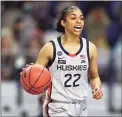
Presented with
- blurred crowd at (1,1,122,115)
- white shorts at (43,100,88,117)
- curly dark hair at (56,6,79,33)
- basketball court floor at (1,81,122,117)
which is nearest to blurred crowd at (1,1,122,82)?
blurred crowd at (1,1,122,115)

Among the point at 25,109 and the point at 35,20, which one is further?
the point at 35,20

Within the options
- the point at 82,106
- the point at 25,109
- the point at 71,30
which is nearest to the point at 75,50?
the point at 71,30

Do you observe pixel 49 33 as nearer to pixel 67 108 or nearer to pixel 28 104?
pixel 28 104

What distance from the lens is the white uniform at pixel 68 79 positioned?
730 cm

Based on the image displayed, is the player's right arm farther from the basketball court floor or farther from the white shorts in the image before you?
the basketball court floor

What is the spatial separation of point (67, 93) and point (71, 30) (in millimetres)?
737

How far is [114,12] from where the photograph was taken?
13.7m

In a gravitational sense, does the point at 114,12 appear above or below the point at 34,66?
above

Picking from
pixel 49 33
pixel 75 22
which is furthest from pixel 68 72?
pixel 49 33

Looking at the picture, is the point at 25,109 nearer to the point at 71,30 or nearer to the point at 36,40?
the point at 36,40

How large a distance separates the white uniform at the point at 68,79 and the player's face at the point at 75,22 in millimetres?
201

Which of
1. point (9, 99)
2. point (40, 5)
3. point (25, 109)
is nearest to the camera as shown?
point (25, 109)

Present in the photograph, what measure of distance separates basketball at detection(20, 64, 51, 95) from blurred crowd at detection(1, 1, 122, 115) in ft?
17.9

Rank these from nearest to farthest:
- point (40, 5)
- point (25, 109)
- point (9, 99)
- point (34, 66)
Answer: point (34, 66)
point (25, 109)
point (9, 99)
point (40, 5)
